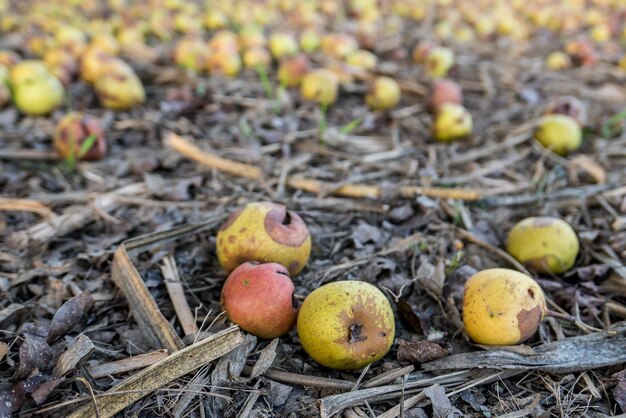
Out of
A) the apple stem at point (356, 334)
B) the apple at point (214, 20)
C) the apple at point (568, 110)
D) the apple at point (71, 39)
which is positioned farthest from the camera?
the apple at point (214, 20)

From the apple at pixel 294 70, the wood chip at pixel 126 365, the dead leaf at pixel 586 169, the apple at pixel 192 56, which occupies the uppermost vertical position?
the apple at pixel 192 56

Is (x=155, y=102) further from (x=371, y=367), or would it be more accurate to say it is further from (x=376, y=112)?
(x=371, y=367)

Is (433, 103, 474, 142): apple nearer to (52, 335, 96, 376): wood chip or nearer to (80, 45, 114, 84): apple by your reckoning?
(80, 45, 114, 84): apple

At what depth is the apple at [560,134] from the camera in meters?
4.76

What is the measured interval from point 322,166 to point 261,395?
2445 millimetres

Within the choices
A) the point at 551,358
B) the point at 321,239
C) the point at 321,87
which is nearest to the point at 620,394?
the point at 551,358

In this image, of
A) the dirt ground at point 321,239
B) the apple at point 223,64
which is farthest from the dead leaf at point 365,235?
the apple at point 223,64

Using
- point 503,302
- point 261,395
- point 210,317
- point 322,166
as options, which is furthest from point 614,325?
point 322,166

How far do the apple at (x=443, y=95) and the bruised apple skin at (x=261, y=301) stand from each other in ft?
11.6

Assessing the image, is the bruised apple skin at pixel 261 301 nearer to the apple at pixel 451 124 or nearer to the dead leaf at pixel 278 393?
the dead leaf at pixel 278 393

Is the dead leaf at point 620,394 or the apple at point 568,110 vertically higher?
the apple at point 568,110

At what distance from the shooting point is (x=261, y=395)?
2.41 meters

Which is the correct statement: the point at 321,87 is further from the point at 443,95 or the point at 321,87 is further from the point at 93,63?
the point at 93,63

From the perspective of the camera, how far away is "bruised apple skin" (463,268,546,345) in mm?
2551
